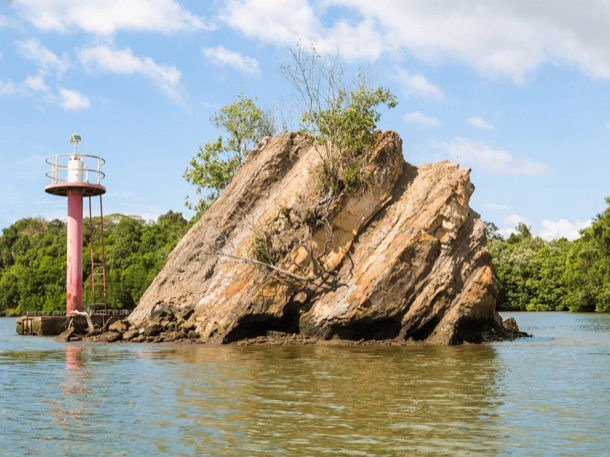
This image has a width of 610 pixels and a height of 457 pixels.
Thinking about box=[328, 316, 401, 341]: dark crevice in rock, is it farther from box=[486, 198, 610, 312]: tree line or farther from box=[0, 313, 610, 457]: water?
box=[486, 198, 610, 312]: tree line

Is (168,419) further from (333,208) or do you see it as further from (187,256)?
(187,256)

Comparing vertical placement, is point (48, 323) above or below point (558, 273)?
below

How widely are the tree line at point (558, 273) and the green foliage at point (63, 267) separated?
45296mm

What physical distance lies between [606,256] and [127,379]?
78.3m

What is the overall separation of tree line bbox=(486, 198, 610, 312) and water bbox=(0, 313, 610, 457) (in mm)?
64058

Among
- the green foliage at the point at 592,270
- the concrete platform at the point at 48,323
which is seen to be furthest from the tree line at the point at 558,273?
the concrete platform at the point at 48,323

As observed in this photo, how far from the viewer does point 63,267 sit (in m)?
102

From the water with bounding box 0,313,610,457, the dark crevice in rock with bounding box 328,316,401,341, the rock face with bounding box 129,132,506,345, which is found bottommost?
the water with bounding box 0,313,610,457

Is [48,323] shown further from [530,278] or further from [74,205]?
[530,278]

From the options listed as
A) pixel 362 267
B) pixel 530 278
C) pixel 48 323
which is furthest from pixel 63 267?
pixel 362 267

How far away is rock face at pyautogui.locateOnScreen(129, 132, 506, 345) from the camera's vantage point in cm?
3203

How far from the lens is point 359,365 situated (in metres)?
23.3

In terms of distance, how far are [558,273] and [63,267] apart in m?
69.7

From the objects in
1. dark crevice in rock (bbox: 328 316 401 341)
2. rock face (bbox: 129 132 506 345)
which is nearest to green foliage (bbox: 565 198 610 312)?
rock face (bbox: 129 132 506 345)
